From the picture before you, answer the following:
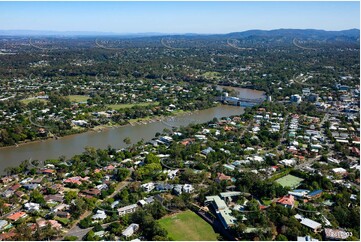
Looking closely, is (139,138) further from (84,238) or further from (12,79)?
(12,79)

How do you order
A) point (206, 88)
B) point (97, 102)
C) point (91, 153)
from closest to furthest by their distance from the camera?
point (91, 153) < point (97, 102) < point (206, 88)

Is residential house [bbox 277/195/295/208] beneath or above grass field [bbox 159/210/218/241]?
above

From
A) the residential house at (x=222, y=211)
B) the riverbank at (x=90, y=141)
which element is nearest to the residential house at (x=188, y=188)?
the residential house at (x=222, y=211)

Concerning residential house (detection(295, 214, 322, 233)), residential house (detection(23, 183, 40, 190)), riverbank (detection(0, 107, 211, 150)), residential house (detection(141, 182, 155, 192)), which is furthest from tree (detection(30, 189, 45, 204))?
residential house (detection(295, 214, 322, 233))

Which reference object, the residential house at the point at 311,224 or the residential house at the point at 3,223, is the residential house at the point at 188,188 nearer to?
the residential house at the point at 311,224

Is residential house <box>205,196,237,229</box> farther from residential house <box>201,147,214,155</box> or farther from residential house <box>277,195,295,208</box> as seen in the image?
residential house <box>201,147,214,155</box>

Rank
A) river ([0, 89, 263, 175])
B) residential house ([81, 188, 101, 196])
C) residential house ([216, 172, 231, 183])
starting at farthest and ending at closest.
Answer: river ([0, 89, 263, 175]) → residential house ([216, 172, 231, 183]) → residential house ([81, 188, 101, 196])

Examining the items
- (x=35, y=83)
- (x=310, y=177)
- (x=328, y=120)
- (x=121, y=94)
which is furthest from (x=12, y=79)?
(x=310, y=177)
